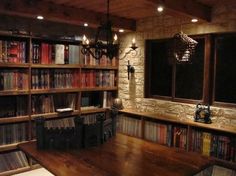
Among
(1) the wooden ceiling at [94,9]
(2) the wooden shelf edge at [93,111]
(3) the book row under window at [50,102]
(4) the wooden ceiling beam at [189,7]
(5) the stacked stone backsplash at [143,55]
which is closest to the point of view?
(4) the wooden ceiling beam at [189,7]

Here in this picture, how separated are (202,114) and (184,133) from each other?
362 mm

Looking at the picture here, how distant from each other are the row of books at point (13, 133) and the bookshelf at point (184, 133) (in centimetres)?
155

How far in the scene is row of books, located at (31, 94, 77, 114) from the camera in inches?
147

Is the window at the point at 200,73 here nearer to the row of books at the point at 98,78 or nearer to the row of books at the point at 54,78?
the row of books at the point at 98,78

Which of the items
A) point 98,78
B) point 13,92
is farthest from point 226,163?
point 13,92

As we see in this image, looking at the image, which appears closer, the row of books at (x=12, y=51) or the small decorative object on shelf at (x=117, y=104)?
the row of books at (x=12, y=51)

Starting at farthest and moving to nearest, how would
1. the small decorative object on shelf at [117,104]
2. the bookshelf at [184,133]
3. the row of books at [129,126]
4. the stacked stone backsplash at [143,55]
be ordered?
the small decorative object on shelf at [117,104] < the row of books at [129,126] < the stacked stone backsplash at [143,55] < the bookshelf at [184,133]

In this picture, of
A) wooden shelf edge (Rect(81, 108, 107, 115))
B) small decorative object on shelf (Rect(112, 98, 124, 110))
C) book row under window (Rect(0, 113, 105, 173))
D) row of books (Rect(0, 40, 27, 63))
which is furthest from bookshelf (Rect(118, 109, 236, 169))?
row of books (Rect(0, 40, 27, 63))

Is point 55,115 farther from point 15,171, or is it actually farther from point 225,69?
point 225,69

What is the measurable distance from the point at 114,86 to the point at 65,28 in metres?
1.32

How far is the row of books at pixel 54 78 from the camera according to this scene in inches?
146

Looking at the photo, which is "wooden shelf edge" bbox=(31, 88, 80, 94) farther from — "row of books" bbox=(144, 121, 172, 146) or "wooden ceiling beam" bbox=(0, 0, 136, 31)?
"row of books" bbox=(144, 121, 172, 146)

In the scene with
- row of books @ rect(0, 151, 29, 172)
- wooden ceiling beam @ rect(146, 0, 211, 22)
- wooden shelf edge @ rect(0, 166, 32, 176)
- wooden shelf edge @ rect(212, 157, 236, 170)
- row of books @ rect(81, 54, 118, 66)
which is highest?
wooden ceiling beam @ rect(146, 0, 211, 22)

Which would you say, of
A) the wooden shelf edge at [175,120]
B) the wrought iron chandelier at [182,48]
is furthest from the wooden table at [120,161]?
the wrought iron chandelier at [182,48]
